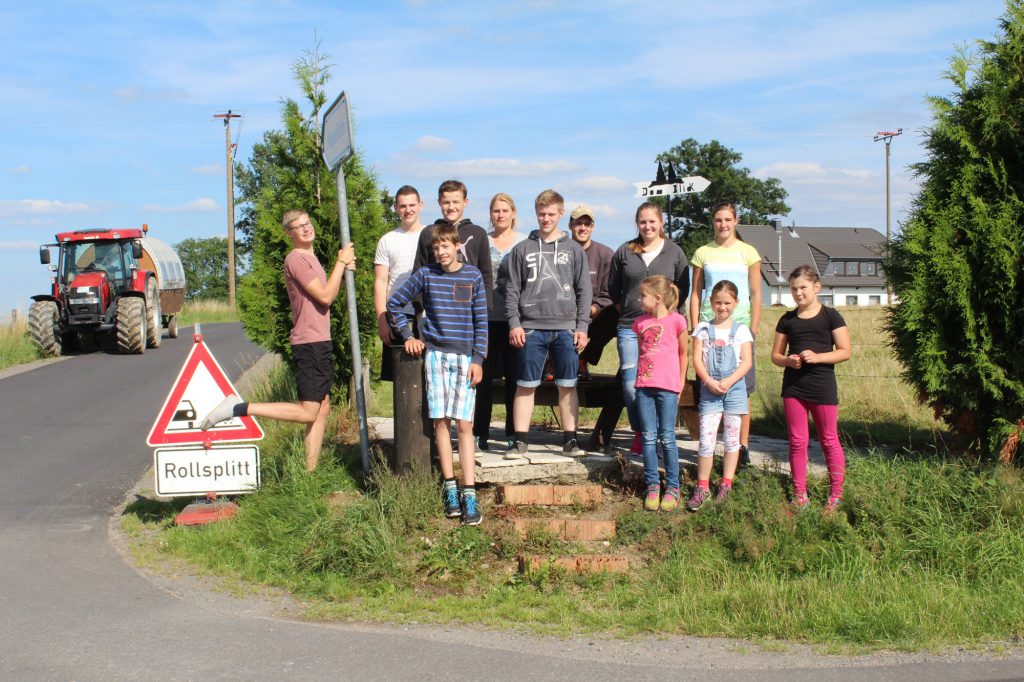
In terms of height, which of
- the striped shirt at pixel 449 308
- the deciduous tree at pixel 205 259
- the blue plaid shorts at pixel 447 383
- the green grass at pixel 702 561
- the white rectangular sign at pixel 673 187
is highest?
the deciduous tree at pixel 205 259

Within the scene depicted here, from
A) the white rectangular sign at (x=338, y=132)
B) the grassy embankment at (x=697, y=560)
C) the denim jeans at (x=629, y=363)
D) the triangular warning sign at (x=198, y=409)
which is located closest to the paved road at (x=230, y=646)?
the grassy embankment at (x=697, y=560)

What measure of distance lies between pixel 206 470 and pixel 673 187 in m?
4.50

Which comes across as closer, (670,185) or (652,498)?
(652,498)

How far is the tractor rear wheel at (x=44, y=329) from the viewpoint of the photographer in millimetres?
20750

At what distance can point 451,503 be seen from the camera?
644 cm

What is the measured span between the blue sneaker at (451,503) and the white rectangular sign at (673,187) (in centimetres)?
342

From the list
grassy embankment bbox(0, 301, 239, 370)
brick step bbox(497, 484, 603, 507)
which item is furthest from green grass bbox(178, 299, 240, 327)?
brick step bbox(497, 484, 603, 507)

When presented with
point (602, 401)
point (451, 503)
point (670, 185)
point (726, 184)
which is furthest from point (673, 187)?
point (726, 184)

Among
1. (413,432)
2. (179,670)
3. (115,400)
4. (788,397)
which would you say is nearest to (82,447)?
(115,400)

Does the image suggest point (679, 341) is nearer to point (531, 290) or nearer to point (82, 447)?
point (531, 290)

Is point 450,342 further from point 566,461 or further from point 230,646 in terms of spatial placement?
point 230,646

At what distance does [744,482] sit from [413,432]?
2.28 meters

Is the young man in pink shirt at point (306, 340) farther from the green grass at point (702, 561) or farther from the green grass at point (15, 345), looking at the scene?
the green grass at point (15, 345)

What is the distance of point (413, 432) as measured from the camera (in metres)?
6.77
